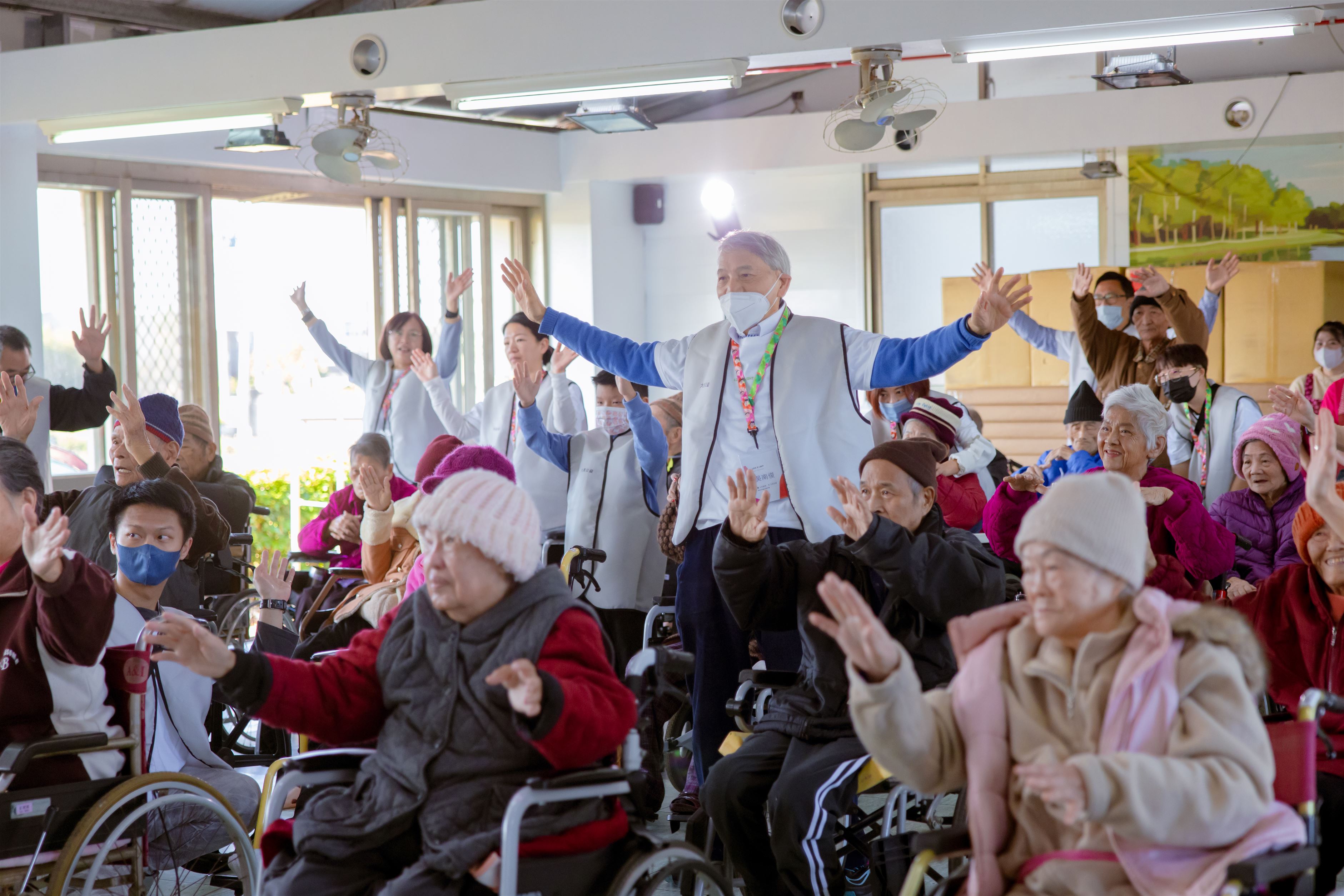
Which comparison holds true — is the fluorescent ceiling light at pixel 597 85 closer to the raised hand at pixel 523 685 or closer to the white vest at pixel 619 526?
the white vest at pixel 619 526

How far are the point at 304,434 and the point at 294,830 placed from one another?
629 cm

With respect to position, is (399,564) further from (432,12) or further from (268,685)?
(432,12)

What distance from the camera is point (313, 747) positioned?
3102 millimetres

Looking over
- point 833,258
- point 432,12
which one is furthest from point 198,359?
point 833,258

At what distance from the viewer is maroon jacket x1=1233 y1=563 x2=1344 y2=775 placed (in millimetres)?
2600

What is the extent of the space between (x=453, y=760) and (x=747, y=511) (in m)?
0.87

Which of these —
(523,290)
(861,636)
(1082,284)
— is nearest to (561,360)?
(523,290)

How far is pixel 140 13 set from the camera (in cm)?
689

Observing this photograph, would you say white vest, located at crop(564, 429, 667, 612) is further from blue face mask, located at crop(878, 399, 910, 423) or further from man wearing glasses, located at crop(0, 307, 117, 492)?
man wearing glasses, located at crop(0, 307, 117, 492)

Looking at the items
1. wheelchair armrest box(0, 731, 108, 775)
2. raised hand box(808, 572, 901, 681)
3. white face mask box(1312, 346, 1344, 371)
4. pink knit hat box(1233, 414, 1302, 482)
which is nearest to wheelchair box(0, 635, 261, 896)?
wheelchair armrest box(0, 731, 108, 775)

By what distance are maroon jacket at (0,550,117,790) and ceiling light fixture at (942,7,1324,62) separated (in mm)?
3432

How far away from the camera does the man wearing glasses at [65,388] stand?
482 centimetres

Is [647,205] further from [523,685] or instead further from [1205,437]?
[523,685]

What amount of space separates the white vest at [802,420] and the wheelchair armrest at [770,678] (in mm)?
437
